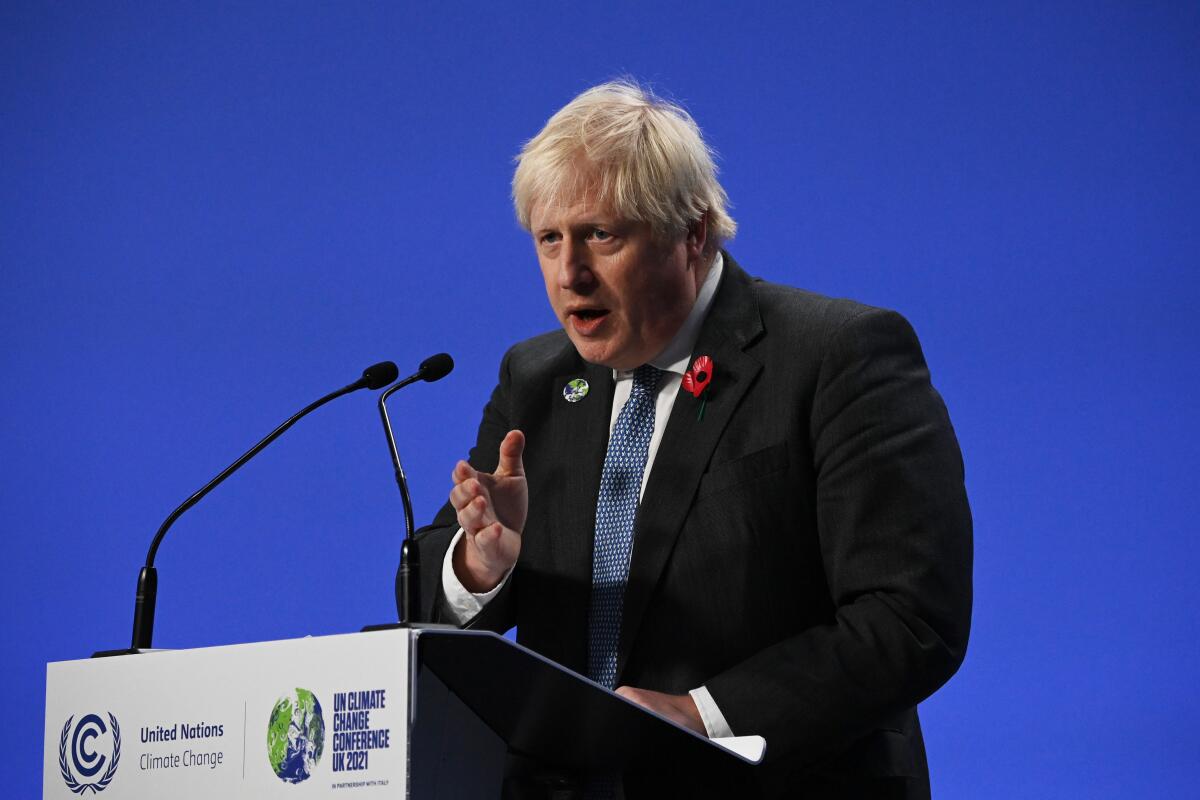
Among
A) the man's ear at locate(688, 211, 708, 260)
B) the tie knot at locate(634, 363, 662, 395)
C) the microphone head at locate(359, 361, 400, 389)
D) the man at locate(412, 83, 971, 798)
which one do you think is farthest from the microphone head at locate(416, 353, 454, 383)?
the man's ear at locate(688, 211, 708, 260)

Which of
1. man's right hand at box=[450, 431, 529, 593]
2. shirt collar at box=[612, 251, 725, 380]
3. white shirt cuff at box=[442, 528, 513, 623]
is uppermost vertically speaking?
shirt collar at box=[612, 251, 725, 380]

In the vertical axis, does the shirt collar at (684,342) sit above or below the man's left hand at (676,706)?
above

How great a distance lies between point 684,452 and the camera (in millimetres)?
2172

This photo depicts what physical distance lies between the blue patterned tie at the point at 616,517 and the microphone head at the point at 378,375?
406mm

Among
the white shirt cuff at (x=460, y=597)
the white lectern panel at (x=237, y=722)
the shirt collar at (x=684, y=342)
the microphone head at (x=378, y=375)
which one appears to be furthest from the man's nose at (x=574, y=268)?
the white lectern panel at (x=237, y=722)

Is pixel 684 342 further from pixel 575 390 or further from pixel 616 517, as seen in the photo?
pixel 616 517

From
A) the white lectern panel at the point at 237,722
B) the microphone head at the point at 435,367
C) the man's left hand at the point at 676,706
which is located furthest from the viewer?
the microphone head at the point at 435,367

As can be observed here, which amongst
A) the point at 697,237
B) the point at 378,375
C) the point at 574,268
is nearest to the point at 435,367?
the point at 378,375

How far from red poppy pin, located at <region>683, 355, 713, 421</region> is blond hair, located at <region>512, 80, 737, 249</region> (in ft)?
0.72

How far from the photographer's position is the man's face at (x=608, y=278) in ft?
7.34

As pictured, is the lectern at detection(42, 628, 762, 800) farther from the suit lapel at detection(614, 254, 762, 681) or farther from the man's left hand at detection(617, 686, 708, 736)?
the suit lapel at detection(614, 254, 762, 681)

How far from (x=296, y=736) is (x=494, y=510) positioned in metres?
0.60

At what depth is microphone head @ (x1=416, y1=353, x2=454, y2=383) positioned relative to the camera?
2.00 m

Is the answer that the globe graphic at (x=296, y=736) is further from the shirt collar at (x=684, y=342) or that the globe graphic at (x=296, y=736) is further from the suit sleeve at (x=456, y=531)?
the shirt collar at (x=684, y=342)
